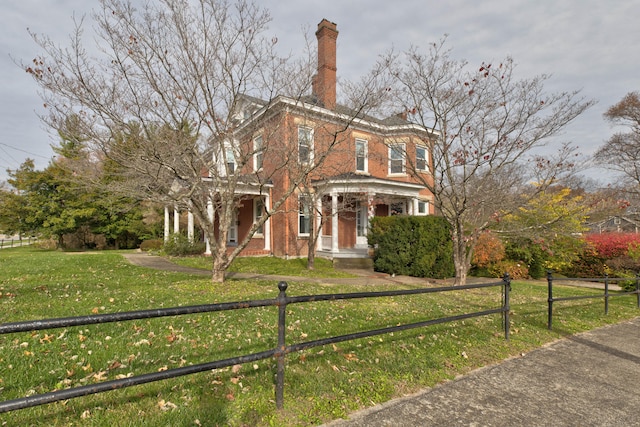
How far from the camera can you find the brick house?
9.16 metres

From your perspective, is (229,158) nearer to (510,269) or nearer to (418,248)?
(418,248)

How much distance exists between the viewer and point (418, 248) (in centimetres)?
1220

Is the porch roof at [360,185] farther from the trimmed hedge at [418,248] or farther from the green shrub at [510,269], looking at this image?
the green shrub at [510,269]

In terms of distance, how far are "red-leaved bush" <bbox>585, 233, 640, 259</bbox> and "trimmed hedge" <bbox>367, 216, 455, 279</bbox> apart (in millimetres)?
7568

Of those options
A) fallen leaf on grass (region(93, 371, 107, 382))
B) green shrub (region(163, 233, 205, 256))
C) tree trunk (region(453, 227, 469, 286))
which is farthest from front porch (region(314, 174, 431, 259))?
fallen leaf on grass (region(93, 371, 107, 382))

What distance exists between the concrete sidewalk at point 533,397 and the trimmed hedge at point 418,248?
7.75m

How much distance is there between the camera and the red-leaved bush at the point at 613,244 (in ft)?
44.5

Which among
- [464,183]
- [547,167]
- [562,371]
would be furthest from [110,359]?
[547,167]

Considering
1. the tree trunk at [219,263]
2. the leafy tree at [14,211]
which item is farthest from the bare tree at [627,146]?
the leafy tree at [14,211]

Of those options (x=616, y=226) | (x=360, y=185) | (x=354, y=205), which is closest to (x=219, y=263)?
(x=360, y=185)

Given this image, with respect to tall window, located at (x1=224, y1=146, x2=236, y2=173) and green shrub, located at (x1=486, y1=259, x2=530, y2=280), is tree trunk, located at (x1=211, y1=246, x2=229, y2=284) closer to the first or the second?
tall window, located at (x1=224, y1=146, x2=236, y2=173)

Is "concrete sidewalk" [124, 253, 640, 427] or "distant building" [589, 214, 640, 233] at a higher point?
"distant building" [589, 214, 640, 233]

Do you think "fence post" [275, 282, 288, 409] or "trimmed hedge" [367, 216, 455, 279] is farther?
"trimmed hedge" [367, 216, 455, 279]

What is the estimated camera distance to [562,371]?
3.79 metres
